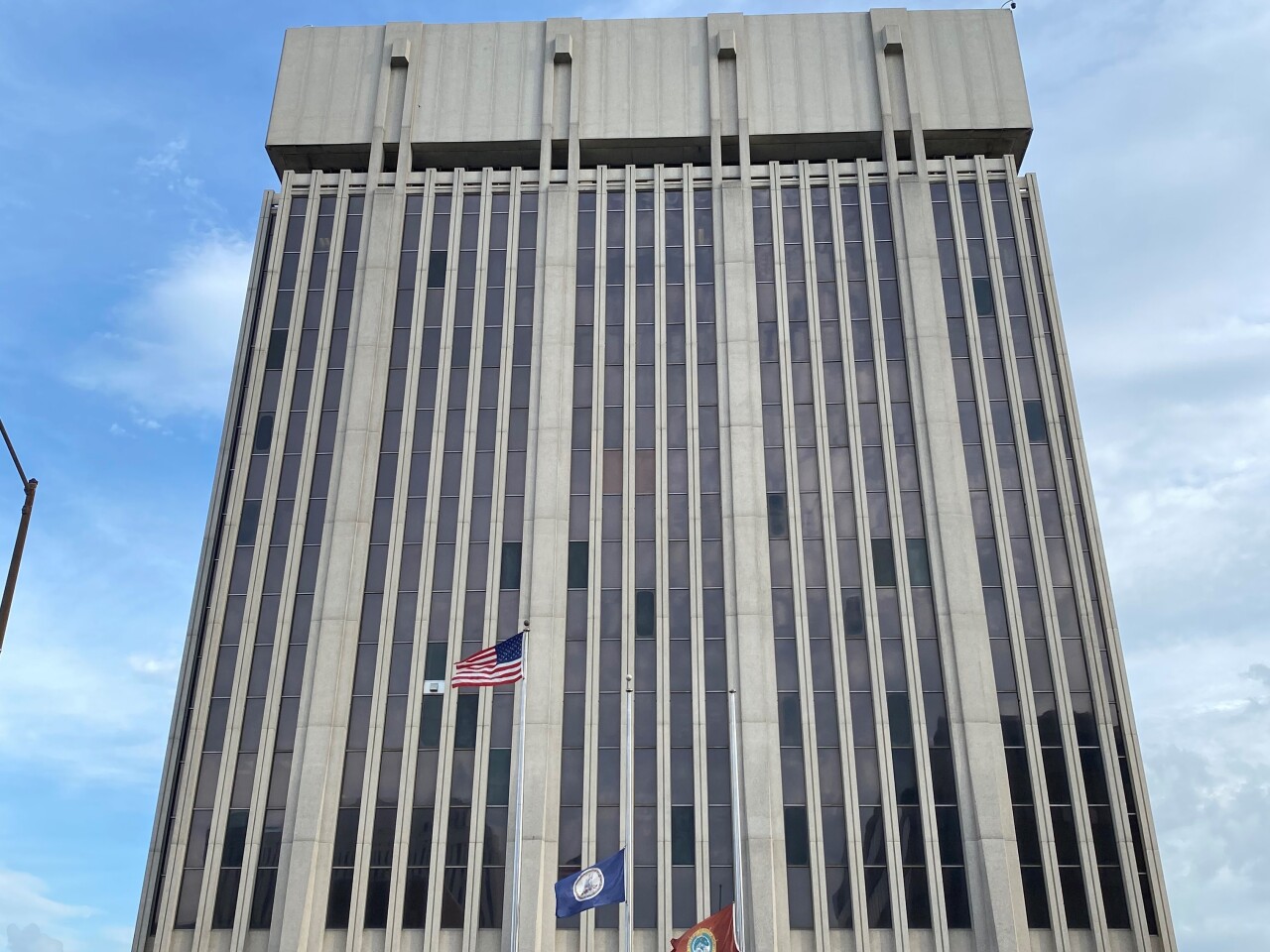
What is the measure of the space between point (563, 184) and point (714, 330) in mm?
10315

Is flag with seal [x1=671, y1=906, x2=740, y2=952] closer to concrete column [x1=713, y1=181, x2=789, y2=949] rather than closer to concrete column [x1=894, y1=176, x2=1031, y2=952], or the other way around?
concrete column [x1=713, y1=181, x2=789, y2=949]

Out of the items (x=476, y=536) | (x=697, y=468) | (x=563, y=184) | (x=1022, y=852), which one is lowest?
(x=1022, y=852)

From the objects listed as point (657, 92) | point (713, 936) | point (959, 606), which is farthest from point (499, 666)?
point (657, 92)

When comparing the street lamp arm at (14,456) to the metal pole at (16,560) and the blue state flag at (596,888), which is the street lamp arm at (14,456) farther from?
the blue state flag at (596,888)

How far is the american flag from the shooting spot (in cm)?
3059

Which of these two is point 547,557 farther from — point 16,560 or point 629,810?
point 16,560

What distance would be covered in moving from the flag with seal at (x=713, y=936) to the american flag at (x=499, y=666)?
7829 mm

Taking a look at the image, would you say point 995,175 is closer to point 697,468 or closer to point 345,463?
point 697,468

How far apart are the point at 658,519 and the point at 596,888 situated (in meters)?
→ 19.3

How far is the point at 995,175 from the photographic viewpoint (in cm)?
5231

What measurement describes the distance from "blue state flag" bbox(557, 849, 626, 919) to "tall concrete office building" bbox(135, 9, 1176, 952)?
633cm

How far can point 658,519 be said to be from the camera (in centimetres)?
4569

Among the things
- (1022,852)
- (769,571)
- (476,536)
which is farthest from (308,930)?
(1022,852)

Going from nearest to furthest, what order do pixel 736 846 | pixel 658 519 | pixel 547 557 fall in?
pixel 736 846, pixel 547 557, pixel 658 519
